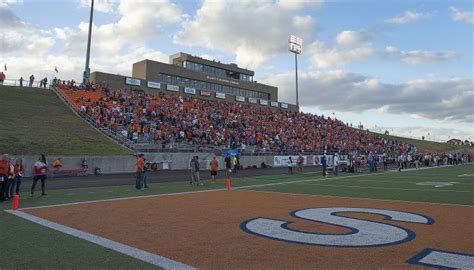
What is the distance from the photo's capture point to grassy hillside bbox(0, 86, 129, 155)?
25.4 meters

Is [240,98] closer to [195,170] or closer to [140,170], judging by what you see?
[195,170]

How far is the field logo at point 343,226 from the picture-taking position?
7.32 meters

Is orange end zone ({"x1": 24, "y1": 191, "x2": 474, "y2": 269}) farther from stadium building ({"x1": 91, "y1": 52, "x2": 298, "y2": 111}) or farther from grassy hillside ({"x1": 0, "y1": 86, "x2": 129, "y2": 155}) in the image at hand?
stadium building ({"x1": 91, "y1": 52, "x2": 298, "y2": 111})

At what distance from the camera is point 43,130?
28.6 m

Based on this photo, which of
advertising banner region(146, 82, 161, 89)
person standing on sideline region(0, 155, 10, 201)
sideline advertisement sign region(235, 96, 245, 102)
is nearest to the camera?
person standing on sideline region(0, 155, 10, 201)

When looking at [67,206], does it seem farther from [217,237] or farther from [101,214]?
[217,237]

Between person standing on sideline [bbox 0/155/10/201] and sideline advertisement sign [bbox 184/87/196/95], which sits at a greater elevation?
sideline advertisement sign [bbox 184/87/196/95]

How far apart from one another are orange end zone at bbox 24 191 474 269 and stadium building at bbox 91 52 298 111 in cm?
3790

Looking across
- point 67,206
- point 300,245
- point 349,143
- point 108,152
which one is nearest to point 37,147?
point 108,152

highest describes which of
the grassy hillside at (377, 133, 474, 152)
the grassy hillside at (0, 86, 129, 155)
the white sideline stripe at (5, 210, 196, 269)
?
the grassy hillside at (377, 133, 474, 152)

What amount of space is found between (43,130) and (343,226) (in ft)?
85.6

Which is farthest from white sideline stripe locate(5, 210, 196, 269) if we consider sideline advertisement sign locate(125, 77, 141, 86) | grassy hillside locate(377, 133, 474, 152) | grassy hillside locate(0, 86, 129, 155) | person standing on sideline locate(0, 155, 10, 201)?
grassy hillside locate(377, 133, 474, 152)

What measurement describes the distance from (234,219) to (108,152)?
19.9m

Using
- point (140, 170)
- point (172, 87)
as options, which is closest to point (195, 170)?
point (140, 170)
